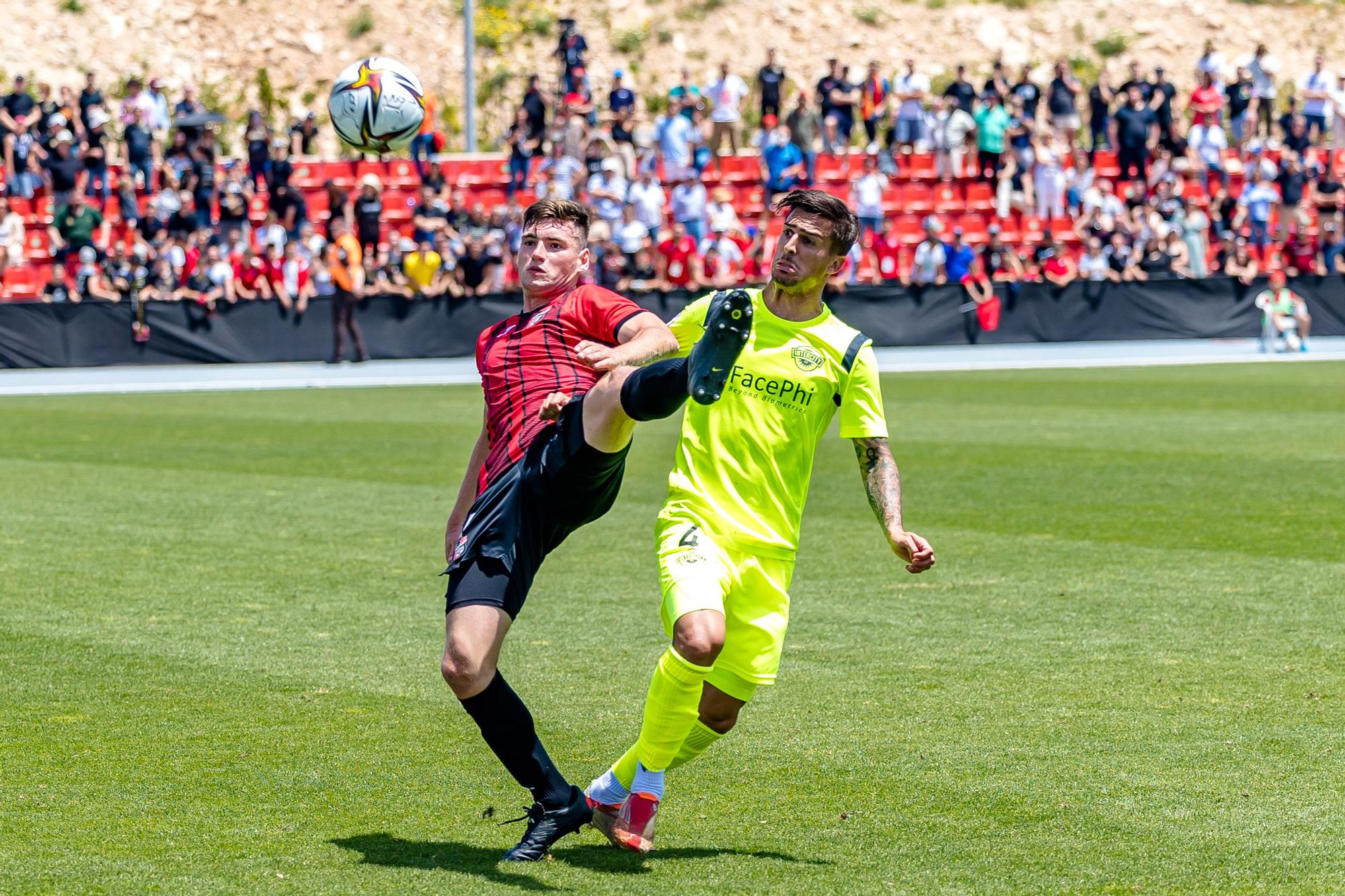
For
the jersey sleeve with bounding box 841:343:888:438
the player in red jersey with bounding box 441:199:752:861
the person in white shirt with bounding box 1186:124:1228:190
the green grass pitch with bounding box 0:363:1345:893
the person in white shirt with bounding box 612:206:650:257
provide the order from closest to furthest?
the player in red jersey with bounding box 441:199:752:861 < the green grass pitch with bounding box 0:363:1345:893 < the jersey sleeve with bounding box 841:343:888:438 < the person in white shirt with bounding box 612:206:650:257 < the person in white shirt with bounding box 1186:124:1228:190

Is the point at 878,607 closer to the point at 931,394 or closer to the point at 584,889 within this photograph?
the point at 584,889

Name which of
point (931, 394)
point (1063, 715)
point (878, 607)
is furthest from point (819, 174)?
point (1063, 715)

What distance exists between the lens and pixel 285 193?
3266cm

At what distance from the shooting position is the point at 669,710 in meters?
5.40

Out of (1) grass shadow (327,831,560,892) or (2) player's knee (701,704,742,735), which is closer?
(1) grass shadow (327,831,560,892)

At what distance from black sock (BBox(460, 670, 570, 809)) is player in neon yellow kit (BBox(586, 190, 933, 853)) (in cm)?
24

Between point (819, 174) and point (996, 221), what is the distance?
3.76 m

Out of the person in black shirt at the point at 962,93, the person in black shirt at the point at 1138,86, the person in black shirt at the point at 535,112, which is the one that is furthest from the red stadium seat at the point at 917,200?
the person in black shirt at the point at 535,112

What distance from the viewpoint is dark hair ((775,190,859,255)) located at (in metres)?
5.46

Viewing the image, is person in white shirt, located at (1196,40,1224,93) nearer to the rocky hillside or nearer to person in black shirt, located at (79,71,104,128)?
the rocky hillside

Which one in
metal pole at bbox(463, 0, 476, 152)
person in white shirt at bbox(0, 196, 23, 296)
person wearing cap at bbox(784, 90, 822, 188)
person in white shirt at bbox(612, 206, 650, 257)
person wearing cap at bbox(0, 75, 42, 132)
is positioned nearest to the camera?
person in white shirt at bbox(0, 196, 23, 296)

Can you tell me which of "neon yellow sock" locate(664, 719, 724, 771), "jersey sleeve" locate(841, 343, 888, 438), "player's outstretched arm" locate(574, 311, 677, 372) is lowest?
"neon yellow sock" locate(664, 719, 724, 771)

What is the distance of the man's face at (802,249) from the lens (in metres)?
5.43

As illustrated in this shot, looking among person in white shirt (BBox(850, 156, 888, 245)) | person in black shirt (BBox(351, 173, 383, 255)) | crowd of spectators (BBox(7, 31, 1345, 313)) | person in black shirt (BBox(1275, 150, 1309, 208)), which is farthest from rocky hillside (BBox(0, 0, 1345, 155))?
person in black shirt (BBox(1275, 150, 1309, 208))
